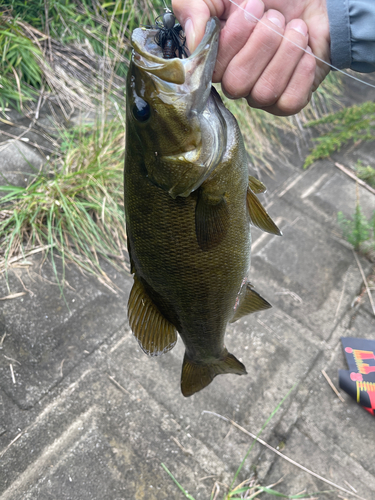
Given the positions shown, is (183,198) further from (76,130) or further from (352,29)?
(76,130)

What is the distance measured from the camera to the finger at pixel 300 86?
121 centimetres

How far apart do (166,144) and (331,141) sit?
317 centimetres

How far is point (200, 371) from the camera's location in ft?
4.97

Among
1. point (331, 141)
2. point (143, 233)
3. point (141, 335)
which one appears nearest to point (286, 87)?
point (143, 233)

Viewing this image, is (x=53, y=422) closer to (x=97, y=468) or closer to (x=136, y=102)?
(x=97, y=468)

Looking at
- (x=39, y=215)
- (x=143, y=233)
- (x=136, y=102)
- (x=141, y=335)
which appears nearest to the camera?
(x=136, y=102)

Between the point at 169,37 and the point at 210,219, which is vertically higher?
the point at 169,37

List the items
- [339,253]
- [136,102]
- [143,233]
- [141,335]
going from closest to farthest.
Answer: [136,102] → [143,233] → [141,335] → [339,253]

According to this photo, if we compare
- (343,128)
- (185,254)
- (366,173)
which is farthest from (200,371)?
(343,128)

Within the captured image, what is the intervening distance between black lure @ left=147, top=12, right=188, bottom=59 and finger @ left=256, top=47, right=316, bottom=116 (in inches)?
14.9

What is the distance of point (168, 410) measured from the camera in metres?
2.12

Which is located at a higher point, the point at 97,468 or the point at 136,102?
the point at 136,102

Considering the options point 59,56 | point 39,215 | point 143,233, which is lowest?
point 39,215

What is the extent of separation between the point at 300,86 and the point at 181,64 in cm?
47
